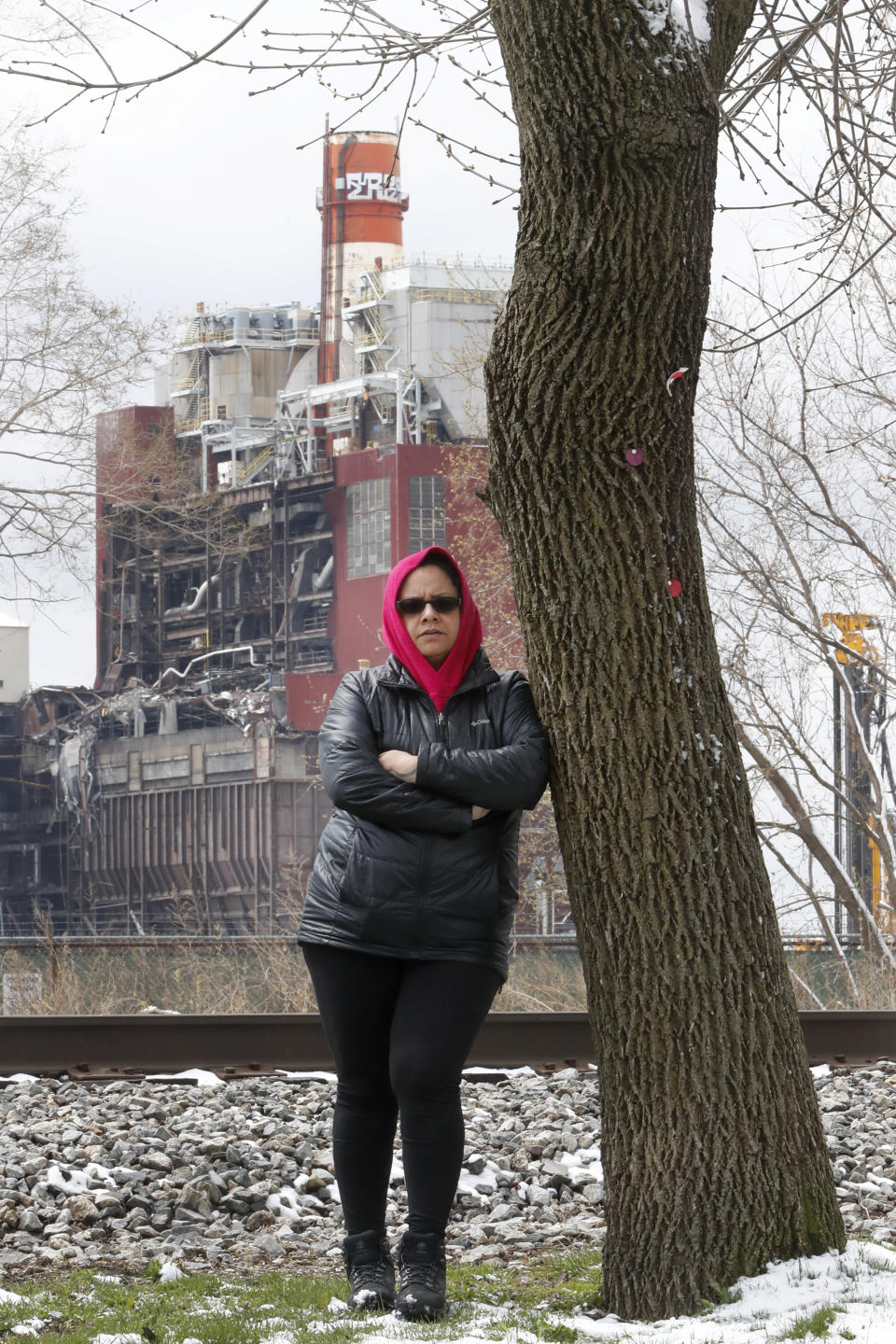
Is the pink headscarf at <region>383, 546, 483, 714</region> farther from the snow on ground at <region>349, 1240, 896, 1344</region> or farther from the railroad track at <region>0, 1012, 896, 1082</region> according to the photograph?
the railroad track at <region>0, 1012, 896, 1082</region>

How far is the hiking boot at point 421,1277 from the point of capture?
11.7 feet

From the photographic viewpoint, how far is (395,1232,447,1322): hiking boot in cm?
357

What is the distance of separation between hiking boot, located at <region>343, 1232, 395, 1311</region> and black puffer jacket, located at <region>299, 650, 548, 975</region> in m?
0.81

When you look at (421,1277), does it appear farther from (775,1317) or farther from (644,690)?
(644,690)

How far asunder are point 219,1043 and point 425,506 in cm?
6129

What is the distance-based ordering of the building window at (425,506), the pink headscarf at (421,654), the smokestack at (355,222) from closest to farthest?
the pink headscarf at (421,654) < the building window at (425,506) < the smokestack at (355,222)

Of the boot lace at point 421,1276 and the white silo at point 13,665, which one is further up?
the white silo at point 13,665

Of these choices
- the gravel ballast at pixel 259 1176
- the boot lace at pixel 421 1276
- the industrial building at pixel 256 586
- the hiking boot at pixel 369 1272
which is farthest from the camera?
the industrial building at pixel 256 586

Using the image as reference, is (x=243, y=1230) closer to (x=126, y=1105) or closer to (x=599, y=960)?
(x=126, y=1105)

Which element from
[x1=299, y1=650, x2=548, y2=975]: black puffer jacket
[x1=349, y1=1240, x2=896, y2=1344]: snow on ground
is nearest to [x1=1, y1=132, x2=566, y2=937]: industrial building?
[x1=299, y1=650, x2=548, y2=975]: black puffer jacket

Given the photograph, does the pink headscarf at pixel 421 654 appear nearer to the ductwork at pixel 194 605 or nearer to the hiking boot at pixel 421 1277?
the hiking boot at pixel 421 1277

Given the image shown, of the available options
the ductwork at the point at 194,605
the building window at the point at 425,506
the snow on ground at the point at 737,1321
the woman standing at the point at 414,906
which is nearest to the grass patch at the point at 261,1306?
the snow on ground at the point at 737,1321

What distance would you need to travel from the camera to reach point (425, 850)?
369 centimetres

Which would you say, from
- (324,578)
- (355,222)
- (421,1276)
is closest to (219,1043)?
(421,1276)
